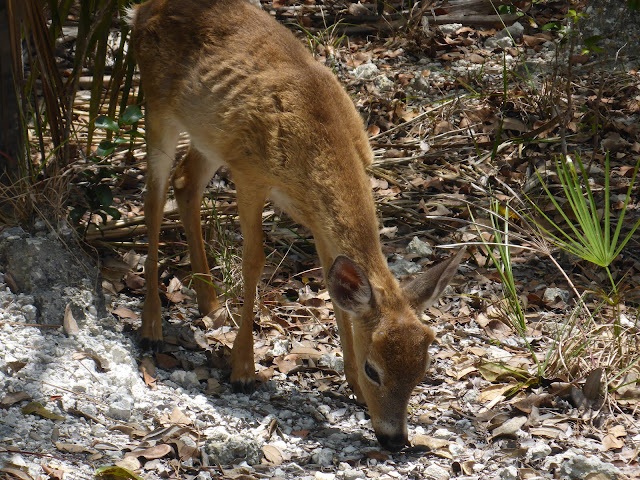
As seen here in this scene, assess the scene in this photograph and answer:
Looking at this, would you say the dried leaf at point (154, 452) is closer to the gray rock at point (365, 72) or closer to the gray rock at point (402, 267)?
the gray rock at point (402, 267)

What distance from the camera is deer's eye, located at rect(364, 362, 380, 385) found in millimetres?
5055

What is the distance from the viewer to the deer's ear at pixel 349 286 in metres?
4.89

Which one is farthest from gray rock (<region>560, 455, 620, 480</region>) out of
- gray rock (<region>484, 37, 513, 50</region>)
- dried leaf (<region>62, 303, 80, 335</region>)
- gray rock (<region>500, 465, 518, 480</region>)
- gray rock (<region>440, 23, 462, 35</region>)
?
gray rock (<region>440, 23, 462, 35</region>)

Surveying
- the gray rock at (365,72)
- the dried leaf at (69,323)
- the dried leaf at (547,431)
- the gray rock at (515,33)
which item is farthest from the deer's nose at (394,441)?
the gray rock at (515,33)

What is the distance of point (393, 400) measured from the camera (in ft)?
16.2

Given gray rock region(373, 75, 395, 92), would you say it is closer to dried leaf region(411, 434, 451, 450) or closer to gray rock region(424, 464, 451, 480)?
dried leaf region(411, 434, 451, 450)

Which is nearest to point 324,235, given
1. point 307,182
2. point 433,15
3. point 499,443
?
point 307,182

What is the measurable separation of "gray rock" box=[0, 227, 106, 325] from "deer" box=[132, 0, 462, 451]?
19.0 inches

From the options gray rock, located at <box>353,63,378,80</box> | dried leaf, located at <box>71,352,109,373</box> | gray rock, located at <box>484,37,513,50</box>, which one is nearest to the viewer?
dried leaf, located at <box>71,352,109,373</box>

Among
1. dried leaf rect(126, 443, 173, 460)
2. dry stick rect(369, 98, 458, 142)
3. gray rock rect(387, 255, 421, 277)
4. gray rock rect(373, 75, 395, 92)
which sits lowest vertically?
gray rock rect(387, 255, 421, 277)

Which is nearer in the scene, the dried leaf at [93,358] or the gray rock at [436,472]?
the gray rock at [436,472]

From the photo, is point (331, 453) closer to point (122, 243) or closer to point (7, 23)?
point (122, 243)

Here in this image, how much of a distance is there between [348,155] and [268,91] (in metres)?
0.77

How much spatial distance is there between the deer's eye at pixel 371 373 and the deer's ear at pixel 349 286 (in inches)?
13.6
